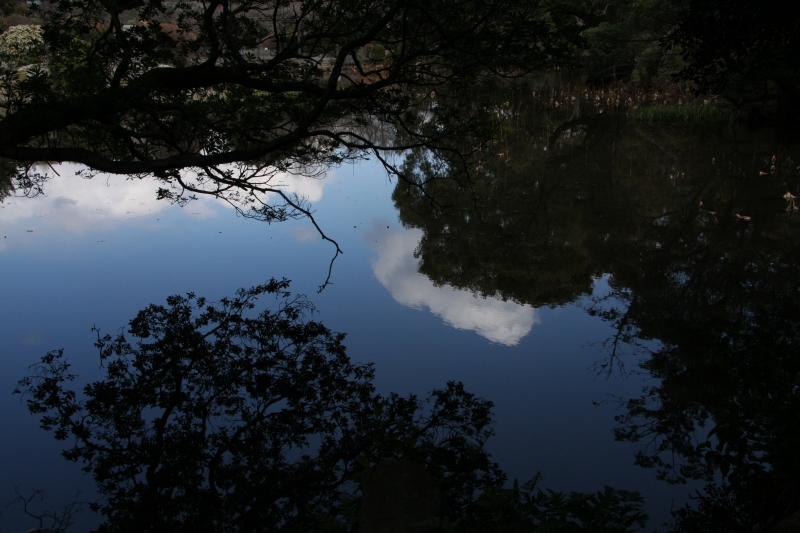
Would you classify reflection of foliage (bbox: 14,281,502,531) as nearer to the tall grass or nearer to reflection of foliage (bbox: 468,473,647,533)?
reflection of foliage (bbox: 468,473,647,533)

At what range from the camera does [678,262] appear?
589 cm

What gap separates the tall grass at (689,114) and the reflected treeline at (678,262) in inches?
34.9

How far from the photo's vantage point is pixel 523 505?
8.25 feet

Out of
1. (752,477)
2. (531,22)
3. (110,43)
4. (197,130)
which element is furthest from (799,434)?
(110,43)

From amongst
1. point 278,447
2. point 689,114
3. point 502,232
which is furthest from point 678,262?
point 689,114

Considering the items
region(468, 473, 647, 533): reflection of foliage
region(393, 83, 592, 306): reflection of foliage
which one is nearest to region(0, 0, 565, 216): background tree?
region(393, 83, 592, 306): reflection of foliage

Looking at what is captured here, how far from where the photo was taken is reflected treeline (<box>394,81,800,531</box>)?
2541 millimetres

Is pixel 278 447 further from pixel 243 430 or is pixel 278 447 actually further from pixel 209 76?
pixel 209 76

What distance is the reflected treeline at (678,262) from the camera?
2.54 m

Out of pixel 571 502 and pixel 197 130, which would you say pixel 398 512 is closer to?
pixel 571 502

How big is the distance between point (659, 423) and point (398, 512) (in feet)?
6.16

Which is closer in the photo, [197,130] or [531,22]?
[531,22]

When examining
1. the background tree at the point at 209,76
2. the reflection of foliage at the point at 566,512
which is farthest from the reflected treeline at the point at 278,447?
the background tree at the point at 209,76

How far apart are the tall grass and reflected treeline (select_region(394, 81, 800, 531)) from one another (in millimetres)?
887
